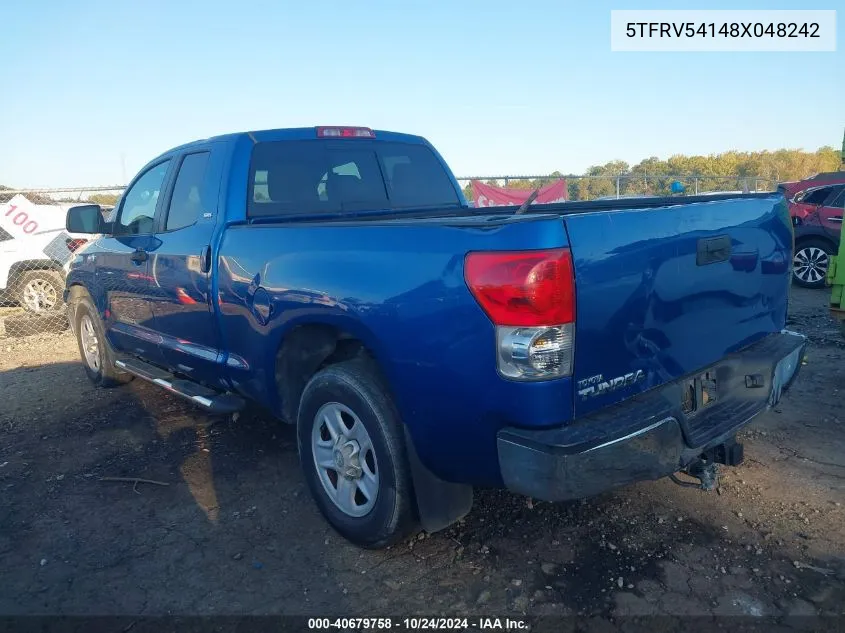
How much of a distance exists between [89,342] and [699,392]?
5346mm

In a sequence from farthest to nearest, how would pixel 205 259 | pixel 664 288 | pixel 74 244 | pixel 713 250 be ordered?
pixel 74 244
pixel 205 259
pixel 713 250
pixel 664 288

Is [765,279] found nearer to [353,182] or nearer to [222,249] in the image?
[353,182]

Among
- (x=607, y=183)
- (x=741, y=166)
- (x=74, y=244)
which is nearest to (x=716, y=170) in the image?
(x=741, y=166)

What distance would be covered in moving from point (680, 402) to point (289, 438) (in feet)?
9.11

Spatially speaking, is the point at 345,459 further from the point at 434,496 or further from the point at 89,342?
the point at 89,342

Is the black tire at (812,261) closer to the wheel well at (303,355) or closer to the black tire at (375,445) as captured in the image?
the wheel well at (303,355)

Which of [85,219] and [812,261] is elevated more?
[85,219]

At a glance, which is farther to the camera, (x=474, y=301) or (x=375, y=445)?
(x=375, y=445)

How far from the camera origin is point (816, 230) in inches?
387

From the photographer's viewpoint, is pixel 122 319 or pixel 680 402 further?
pixel 122 319

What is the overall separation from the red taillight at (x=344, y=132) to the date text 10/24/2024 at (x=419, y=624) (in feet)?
9.52

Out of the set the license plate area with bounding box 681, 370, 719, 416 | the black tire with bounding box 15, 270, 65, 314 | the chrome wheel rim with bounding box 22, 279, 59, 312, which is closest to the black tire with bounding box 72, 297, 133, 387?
the black tire with bounding box 15, 270, 65, 314

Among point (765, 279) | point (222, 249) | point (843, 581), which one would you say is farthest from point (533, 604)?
point (222, 249)

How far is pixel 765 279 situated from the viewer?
3104 mm
